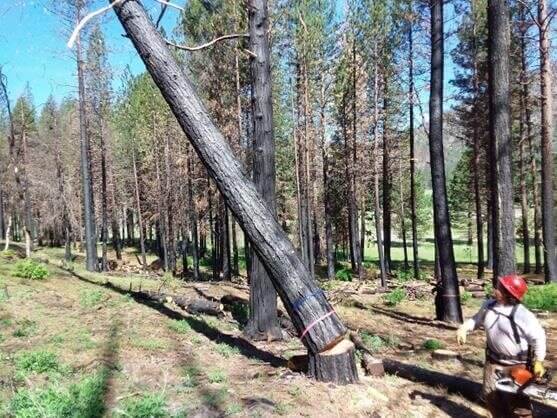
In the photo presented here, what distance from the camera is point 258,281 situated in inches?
317

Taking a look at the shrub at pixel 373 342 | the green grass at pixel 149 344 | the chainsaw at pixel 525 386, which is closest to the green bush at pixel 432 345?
the shrub at pixel 373 342

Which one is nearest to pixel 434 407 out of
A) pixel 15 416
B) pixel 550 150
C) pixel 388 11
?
pixel 15 416

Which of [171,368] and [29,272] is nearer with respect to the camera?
[171,368]

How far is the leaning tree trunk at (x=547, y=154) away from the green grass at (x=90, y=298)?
1407 centimetres

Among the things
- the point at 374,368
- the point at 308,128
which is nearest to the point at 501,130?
the point at 374,368

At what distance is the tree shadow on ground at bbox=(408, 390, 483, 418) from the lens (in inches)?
224

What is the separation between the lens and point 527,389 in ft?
15.6

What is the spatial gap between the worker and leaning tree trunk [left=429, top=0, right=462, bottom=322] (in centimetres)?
631

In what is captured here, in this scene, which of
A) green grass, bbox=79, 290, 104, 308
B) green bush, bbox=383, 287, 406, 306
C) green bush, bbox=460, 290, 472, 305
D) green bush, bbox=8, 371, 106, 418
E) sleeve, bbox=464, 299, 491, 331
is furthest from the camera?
green bush, bbox=460, 290, 472, 305

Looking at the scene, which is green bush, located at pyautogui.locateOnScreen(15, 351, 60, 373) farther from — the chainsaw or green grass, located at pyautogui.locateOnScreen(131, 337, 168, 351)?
the chainsaw

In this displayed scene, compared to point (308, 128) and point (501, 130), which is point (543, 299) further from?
point (308, 128)

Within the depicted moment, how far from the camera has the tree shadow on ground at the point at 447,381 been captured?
19.6 ft

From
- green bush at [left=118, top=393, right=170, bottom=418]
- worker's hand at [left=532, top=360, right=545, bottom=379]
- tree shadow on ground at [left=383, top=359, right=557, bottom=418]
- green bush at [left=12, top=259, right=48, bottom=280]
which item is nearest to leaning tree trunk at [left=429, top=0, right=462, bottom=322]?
tree shadow on ground at [left=383, top=359, right=557, bottom=418]

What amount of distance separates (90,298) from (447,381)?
649cm
